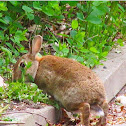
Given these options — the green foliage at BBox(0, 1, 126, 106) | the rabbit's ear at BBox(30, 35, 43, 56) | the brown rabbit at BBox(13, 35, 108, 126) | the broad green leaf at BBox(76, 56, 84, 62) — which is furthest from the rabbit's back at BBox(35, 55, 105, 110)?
the broad green leaf at BBox(76, 56, 84, 62)

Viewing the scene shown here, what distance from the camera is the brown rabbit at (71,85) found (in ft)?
16.6

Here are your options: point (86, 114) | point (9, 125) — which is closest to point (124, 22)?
point (86, 114)

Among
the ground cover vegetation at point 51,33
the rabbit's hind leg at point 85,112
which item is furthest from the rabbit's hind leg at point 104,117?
the ground cover vegetation at point 51,33

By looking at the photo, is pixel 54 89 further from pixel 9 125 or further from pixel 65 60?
pixel 9 125

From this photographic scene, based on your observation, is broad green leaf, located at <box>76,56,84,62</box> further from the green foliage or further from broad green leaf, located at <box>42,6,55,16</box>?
broad green leaf, located at <box>42,6,55,16</box>

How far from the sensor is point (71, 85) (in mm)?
5160

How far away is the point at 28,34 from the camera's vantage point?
745cm

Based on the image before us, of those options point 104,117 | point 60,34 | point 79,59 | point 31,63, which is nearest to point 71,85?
point 104,117

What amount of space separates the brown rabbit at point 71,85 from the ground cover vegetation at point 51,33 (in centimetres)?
18

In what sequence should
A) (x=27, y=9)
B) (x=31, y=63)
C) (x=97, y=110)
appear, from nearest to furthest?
1. (x=97, y=110)
2. (x=31, y=63)
3. (x=27, y=9)

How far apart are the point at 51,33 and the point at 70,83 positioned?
68.5 inches

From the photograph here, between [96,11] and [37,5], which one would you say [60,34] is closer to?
[37,5]

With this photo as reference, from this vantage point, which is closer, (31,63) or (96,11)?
(31,63)

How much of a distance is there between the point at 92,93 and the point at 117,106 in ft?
4.83
